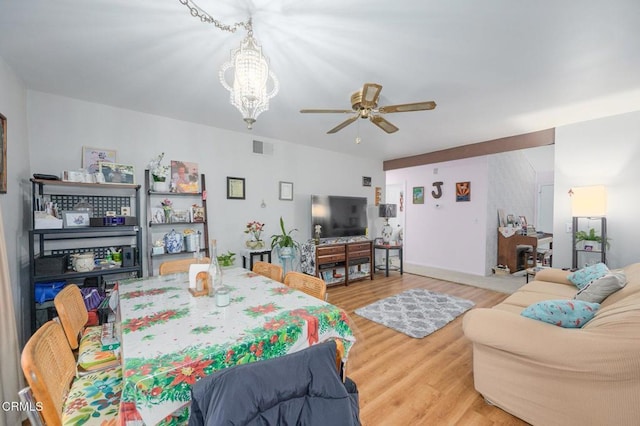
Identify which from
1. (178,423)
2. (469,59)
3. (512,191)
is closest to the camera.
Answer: (178,423)

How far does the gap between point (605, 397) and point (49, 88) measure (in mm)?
4725

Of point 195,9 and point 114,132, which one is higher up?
point 195,9

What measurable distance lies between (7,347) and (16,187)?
1515mm

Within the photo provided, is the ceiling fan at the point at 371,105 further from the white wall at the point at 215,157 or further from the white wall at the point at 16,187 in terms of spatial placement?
the white wall at the point at 16,187

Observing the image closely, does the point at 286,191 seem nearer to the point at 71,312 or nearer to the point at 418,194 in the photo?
the point at 71,312

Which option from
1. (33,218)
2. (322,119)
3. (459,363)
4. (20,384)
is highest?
(322,119)

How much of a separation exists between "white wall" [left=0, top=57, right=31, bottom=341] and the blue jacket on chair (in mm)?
2430

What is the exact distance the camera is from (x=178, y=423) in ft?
3.11

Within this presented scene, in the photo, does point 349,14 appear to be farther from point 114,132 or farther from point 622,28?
point 114,132

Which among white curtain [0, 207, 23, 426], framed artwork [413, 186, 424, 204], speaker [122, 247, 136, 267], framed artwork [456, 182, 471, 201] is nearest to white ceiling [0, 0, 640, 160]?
white curtain [0, 207, 23, 426]

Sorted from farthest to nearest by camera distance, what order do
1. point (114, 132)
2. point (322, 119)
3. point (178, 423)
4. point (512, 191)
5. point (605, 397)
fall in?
point (512, 191) < point (322, 119) < point (114, 132) < point (605, 397) < point (178, 423)

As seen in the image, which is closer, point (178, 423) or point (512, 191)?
point (178, 423)

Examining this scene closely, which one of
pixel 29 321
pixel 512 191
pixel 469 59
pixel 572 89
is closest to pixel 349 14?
pixel 469 59

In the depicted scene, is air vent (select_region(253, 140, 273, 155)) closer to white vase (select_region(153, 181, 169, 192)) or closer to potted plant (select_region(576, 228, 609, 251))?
white vase (select_region(153, 181, 169, 192))
